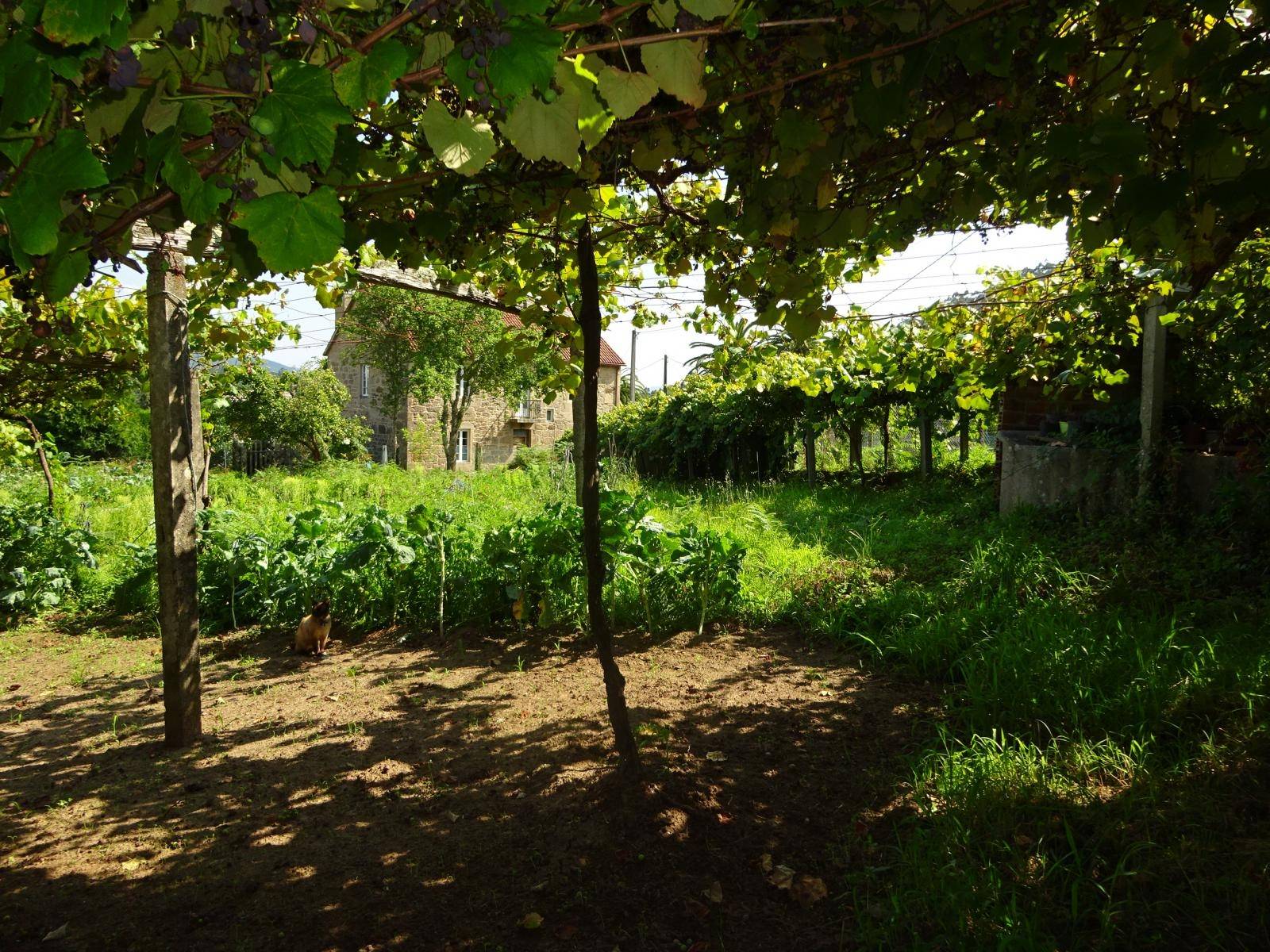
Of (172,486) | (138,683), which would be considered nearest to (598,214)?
(172,486)

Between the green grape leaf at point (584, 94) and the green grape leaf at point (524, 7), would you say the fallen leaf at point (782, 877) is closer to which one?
the green grape leaf at point (584, 94)

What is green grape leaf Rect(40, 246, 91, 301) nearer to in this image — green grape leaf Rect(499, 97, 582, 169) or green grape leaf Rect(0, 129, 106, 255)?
green grape leaf Rect(0, 129, 106, 255)

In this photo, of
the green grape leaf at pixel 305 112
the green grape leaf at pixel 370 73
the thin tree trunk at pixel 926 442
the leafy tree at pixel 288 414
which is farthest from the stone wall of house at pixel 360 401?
the green grape leaf at pixel 305 112

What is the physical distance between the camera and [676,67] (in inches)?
47.4

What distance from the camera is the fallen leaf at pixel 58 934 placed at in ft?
7.31

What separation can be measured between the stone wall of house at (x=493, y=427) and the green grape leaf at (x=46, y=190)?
771 inches

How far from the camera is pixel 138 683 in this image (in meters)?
4.66

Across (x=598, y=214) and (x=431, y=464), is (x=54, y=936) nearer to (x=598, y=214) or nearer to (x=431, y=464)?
(x=598, y=214)

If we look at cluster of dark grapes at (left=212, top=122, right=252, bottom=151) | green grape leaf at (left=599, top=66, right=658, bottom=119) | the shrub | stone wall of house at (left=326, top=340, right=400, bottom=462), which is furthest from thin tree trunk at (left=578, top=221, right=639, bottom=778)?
stone wall of house at (left=326, top=340, right=400, bottom=462)

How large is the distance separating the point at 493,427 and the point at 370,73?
25.6 metres

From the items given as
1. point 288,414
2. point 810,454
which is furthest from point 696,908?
point 288,414

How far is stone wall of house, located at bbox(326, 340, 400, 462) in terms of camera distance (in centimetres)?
2336

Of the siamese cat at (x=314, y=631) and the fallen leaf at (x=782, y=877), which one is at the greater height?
the siamese cat at (x=314, y=631)

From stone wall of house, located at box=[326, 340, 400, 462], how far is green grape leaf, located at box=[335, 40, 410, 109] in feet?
74.5
